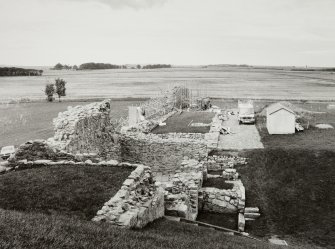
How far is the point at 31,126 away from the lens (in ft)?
181

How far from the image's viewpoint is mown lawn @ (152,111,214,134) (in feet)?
113

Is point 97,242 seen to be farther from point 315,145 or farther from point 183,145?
point 315,145

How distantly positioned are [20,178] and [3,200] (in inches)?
79.9

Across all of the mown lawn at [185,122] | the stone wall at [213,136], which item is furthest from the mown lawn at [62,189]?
the mown lawn at [185,122]

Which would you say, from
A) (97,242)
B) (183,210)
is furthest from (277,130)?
(97,242)

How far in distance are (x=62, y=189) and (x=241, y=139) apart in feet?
64.9

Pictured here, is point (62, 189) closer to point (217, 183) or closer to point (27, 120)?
point (217, 183)

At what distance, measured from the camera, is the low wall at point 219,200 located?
18.9 meters

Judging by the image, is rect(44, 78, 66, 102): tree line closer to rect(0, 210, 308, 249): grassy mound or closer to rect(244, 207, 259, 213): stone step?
rect(244, 207, 259, 213): stone step

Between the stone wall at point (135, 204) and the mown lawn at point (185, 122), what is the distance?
63.7ft

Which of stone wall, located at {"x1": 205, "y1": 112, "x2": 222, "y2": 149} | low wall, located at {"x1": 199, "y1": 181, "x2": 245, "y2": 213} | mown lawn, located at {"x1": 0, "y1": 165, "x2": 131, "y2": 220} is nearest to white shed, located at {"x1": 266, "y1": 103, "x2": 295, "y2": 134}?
stone wall, located at {"x1": 205, "y1": 112, "x2": 222, "y2": 149}

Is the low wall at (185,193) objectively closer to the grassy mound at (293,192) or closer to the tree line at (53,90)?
the grassy mound at (293,192)

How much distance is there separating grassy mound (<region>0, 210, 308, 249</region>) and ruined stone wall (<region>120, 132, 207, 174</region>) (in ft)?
49.9

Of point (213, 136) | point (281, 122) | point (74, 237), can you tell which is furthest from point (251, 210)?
point (281, 122)
